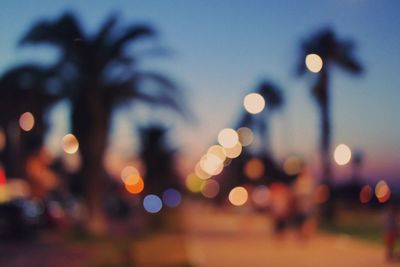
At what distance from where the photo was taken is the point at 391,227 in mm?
12859

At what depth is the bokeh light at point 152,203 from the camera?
36631 mm

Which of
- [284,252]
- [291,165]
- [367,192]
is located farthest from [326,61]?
[291,165]

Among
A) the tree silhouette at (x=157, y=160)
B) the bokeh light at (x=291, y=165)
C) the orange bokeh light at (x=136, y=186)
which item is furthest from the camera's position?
the orange bokeh light at (x=136, y=186)

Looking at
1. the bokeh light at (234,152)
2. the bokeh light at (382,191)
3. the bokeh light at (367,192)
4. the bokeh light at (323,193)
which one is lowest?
the bokeh light at (382,191)

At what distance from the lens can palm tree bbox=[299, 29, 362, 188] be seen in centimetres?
1425

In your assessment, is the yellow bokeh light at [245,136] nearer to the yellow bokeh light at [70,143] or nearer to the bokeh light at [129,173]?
the bokeh light at [129,173]

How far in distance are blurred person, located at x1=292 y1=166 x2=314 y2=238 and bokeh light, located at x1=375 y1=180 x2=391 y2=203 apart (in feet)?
12.0

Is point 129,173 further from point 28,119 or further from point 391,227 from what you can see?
point 391,227

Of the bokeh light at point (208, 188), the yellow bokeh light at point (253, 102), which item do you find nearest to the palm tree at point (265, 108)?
the yellow bokeh light at point (253, 102)

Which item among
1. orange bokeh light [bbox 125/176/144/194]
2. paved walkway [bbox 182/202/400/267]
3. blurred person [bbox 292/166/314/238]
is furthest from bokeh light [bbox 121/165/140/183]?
blurred person [bbox 292/166/314/238]

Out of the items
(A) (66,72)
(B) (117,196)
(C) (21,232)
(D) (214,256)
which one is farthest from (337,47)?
(B) (117,196)

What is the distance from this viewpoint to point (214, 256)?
1788 centimetres

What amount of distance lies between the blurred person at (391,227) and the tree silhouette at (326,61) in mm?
2449

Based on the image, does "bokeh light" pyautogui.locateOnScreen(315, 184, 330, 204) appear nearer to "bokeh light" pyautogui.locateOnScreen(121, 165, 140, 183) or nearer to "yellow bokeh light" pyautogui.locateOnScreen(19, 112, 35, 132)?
"yellow bokeh light" pyautogui.locateOnScreen(19, 112, 35, 132)
